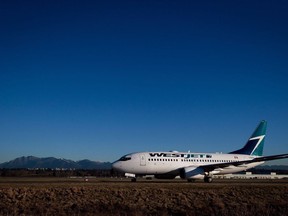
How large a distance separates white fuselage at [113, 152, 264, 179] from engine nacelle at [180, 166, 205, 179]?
0.14 meters

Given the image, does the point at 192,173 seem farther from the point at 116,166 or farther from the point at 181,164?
the point at 116,166

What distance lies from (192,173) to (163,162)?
4.14 m

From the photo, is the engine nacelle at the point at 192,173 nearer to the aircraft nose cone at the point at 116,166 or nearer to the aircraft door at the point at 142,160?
the aircraft door at the point at 142,160

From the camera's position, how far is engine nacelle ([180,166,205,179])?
53.5 metres

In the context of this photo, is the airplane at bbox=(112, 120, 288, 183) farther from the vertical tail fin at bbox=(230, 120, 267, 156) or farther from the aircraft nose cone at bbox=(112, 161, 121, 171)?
the vertical tail fin at bbox=(230, 120, 267, 156)

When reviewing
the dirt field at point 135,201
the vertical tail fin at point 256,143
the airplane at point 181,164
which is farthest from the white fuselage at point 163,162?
the dirt field at point 135,201

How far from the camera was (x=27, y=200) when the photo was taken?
1234 inches

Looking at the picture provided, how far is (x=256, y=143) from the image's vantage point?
6600cm

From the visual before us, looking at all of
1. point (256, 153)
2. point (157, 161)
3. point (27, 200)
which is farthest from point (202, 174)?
point (27, 200)

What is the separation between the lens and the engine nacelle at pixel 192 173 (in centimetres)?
5347

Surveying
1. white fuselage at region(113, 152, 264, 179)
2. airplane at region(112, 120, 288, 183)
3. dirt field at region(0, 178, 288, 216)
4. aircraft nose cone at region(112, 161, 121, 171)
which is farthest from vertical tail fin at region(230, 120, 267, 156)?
dirt field at region(0, 178, 288, 216)

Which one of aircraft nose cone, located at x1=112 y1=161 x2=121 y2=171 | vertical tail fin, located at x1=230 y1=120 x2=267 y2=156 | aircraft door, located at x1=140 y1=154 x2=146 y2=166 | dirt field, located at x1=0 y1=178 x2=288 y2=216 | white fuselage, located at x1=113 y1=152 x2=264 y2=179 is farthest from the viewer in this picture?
vertical tail fin, located at x1=230 y1=120 x2=267 y2=156

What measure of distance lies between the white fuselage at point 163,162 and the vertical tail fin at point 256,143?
23.4ft

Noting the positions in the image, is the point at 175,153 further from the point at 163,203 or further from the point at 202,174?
the point at 163,203
